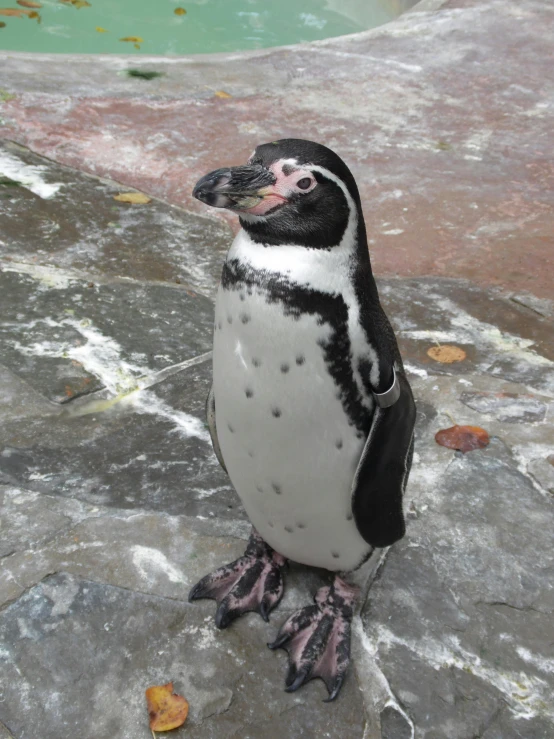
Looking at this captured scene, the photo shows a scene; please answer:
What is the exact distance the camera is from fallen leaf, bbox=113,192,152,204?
12.1 ft

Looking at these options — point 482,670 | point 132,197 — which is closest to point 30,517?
point 482,670

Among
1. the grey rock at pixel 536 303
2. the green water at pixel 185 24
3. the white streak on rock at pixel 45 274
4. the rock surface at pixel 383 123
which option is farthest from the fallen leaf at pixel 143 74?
the green water at pixel 185 24

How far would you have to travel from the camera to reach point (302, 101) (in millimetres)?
4852

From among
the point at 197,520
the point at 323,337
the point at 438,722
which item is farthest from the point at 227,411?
the point at 438,722

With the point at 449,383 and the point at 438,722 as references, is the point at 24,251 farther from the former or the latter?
the point at 438,722

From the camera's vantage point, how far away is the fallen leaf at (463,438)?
2348 millimetres

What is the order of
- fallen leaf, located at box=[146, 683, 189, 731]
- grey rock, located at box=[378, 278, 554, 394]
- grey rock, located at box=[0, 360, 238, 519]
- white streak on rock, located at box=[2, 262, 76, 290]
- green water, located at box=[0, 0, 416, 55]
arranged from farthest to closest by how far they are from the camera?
green water, located at box=[0, 0, 416, 55] < white streak on rock, located at box=[2, 262, 76, 290] < grey rock, located at box=[378, 278, 554, 394] < grey rock, located at box=[0, 360, 238, 519] < fallen leaf, located at box=[146, 683, 189, 731]

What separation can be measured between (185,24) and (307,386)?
10974 millimetres

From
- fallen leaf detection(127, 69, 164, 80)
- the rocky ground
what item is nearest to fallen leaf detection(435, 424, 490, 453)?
the rocky ground

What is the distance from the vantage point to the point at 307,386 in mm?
1521

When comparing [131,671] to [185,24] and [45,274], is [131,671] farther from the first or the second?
[185,24]

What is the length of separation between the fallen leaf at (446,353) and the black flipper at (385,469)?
1.13 meters

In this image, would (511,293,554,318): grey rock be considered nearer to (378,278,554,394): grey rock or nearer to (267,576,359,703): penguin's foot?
(378,278,554,394): grey rock

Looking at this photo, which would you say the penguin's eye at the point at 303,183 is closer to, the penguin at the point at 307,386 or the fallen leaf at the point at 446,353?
the penguin at the point at 307,386
